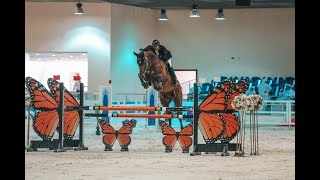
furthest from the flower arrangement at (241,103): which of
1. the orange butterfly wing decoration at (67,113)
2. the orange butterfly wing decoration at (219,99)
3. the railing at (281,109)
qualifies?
the railing at (281,109)

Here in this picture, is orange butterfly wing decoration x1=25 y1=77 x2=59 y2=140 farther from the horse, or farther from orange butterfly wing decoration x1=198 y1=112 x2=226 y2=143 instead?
the horse

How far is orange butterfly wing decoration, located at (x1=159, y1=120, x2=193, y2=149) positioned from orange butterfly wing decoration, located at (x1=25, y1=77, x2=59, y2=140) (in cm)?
183

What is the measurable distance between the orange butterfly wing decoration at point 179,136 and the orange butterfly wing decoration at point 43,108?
183cm

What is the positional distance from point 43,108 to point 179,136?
90.7 inches

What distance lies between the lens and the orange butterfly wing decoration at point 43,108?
1227 centimetres

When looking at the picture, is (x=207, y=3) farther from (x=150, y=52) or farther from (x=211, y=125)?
(x=211, y=125)

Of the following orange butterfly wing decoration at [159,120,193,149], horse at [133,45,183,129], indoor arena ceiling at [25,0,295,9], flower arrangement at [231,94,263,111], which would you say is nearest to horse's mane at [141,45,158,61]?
horse at [133,45,183,129]

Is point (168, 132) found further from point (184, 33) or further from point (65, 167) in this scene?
point (184, 33)

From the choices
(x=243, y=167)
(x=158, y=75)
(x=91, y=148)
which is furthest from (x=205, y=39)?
(x=243, y=167)

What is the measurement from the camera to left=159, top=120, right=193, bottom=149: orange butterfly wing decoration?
11.9 m

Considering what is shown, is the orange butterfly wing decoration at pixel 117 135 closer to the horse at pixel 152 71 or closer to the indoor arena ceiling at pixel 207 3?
the horse at pixel 152 71

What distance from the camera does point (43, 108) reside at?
12289mm
